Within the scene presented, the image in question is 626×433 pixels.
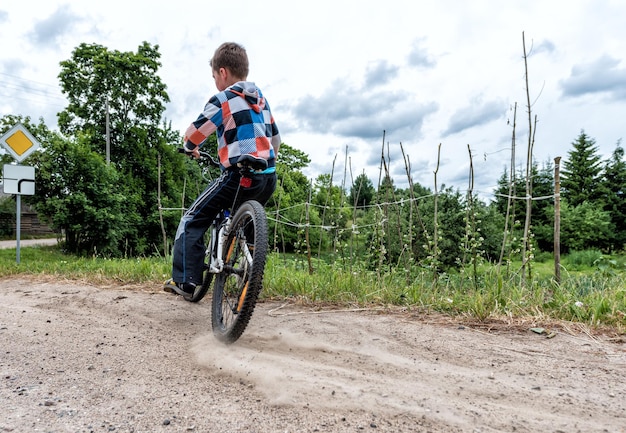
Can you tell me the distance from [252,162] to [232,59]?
0.84 meters

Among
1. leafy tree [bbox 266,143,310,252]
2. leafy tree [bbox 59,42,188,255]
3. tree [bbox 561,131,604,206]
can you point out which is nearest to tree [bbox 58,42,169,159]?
leafy tree [bbox 59,42,188,255]

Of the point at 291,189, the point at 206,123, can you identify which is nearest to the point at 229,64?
the point at 206,123

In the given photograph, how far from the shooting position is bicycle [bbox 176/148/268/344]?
2.56 metres

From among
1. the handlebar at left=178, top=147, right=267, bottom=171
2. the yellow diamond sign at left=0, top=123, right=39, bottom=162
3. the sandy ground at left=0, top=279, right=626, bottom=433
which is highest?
the yellow diamond sign at left=0, top=123, right=39, bottom=162

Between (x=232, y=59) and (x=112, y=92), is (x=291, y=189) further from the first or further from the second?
(x=232, y=59)

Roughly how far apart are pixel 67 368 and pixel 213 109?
1.77m

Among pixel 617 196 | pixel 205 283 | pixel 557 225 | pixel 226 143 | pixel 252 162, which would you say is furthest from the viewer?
pixel 617 196

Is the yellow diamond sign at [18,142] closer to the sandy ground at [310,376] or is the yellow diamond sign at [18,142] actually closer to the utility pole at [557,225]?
the sandy ground at [310,376]

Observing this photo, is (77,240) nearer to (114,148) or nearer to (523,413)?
(114,148)

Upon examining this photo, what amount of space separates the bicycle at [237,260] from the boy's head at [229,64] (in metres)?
0.58

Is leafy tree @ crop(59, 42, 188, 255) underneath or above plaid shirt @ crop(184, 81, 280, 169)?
above

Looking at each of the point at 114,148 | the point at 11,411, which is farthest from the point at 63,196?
the point at 11,411

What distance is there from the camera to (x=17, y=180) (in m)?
9.27

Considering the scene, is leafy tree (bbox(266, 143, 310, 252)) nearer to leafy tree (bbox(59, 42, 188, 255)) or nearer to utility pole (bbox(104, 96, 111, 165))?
leafy tree (bbox(59, 42, 188, 255))
